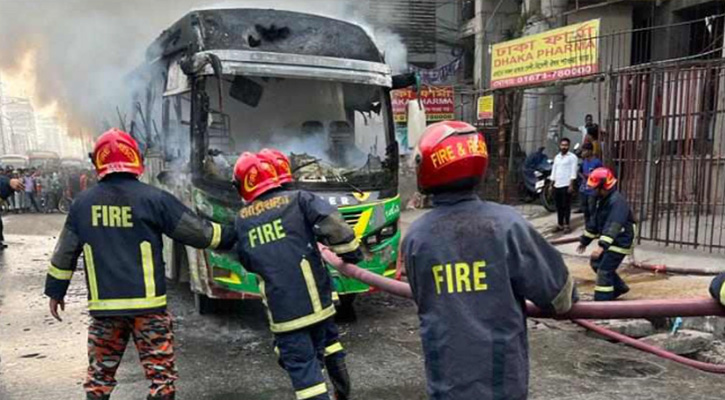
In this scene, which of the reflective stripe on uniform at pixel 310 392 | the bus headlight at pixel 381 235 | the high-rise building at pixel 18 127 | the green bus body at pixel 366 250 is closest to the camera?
the reflective stripe on uniform at pixel 310 392

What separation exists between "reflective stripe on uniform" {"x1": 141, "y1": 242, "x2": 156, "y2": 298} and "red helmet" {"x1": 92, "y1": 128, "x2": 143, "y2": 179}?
0.44m

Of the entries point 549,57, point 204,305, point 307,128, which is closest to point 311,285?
point 307,128

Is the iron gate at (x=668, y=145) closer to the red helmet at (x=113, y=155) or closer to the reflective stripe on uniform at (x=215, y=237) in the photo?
the reflective stripe on uniform at (x=215, y=237)

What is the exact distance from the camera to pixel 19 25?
9.95 metres

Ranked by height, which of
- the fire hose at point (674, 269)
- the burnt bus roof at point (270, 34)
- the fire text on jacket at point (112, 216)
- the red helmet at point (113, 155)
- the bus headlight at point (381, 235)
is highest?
the burnt bus roof at point (270, 34)

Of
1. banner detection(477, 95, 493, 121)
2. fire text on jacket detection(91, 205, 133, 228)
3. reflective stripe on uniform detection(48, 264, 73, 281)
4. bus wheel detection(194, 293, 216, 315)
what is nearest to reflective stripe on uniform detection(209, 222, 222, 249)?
fire text on jacket detection(91, 205, 133, 228)

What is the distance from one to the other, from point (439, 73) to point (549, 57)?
6.65 metres

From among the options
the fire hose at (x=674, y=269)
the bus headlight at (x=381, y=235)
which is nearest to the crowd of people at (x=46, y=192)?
the bus headlight at (x=381, y=235)

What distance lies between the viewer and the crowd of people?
2088cm

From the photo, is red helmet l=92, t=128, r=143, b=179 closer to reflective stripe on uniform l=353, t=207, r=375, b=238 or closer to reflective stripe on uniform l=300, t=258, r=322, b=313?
reflective stripe on uniform l=300, t=258, r=322, b=313

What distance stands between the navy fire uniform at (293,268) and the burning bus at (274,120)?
1602mm

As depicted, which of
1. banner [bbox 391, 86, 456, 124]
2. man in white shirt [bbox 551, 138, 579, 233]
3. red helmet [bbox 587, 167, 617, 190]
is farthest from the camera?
banner [bbox 391, 86, 456, 124]

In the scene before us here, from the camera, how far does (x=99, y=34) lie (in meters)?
9.14

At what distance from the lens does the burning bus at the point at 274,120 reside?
517 cm
